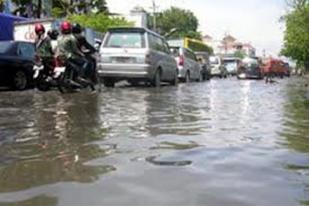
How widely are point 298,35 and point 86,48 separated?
52771 millimetres

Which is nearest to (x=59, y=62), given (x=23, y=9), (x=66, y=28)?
(x=66, y=28)

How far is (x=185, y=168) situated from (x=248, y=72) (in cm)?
3749

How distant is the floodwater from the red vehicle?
125 feet

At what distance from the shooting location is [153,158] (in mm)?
6098

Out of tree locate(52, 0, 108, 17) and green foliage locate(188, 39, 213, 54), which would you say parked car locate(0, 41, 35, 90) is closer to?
green foliage locate(188, 39, 213, 54)

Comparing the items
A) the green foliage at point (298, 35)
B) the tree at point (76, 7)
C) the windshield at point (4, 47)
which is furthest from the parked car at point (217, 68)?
the windshield at point (4, 47)

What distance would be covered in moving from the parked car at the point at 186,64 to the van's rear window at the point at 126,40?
702 cm

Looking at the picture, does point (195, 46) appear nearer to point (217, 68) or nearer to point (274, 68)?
point (217, 68)

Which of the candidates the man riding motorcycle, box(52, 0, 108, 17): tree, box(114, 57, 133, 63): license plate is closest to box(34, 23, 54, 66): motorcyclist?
the man riding motorcycle

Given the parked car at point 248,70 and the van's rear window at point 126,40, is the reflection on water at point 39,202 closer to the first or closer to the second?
the van's rear window at point 126,40

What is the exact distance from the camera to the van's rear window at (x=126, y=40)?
19.9 meters

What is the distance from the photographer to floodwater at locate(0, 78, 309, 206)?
4645 mm

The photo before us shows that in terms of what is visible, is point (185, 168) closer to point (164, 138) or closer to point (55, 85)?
point (164, 138)

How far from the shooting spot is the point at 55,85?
16719 millimetres
